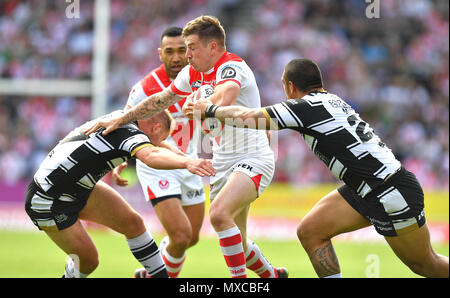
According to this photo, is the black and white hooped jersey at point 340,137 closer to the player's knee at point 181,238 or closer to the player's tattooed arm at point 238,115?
the player's tattooed arm at point 238,115

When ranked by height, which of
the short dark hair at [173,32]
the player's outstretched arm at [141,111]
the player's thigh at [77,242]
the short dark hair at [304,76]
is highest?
the short dark hair at [173,32]

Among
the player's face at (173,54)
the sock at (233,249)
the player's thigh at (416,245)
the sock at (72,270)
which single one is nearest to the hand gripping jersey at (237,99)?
the sock at (233,249)

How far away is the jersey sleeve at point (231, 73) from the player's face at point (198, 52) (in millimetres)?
231

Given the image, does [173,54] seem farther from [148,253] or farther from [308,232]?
[308,232]

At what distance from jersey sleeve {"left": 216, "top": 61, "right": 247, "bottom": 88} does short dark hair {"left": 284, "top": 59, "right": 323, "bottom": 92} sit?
0.59m

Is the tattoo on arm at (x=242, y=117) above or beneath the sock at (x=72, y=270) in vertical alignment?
above

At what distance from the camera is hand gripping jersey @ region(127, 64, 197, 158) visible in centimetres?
835

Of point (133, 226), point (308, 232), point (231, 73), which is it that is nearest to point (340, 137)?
point (308, 232)

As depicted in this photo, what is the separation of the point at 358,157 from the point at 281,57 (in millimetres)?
14070

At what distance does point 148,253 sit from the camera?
678 centimetres

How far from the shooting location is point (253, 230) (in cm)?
1511

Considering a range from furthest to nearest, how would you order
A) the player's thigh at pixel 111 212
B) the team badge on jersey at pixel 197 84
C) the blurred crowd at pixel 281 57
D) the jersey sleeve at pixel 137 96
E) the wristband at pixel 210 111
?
the blurred crowd at pixel 281 57
the jersey sleeve at pixel 137 96
the team badge on jersey at pixel 197 84
the player's thigh at pixel 111 212
the wristband at pixel 210 111

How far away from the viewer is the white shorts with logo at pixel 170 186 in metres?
8.00

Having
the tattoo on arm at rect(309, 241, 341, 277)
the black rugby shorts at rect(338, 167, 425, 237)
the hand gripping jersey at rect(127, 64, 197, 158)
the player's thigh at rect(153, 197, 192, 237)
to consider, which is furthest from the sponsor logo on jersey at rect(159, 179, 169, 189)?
the black rugby shorts at rect(338, 167, 425, 237)
